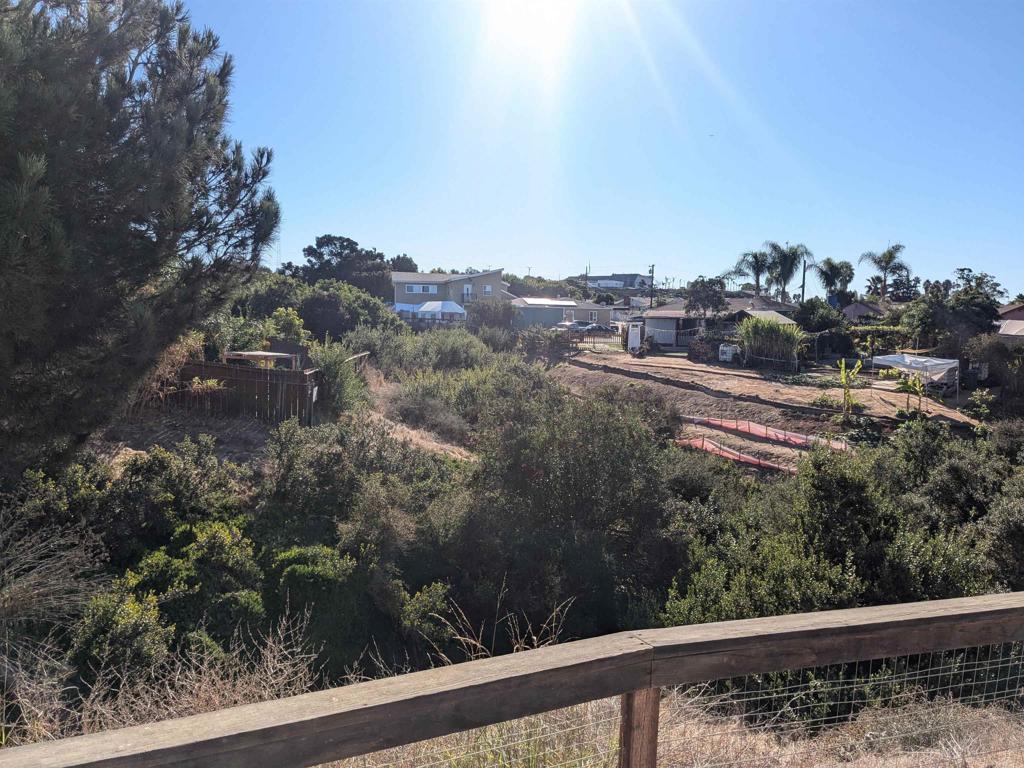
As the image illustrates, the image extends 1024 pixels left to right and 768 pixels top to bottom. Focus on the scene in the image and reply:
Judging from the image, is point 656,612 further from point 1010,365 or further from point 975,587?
point 1010,365

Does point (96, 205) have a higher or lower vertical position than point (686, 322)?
higher

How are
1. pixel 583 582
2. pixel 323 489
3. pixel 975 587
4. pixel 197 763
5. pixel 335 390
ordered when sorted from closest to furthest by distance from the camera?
pixel 197 763, pixel 975 587, pixel 583 582, pixel 323 489, pixel 335 390

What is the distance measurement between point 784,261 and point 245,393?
206 feet

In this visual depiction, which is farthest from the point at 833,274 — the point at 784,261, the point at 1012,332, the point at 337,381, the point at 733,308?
the point at 337,381

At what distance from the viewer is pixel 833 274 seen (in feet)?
228

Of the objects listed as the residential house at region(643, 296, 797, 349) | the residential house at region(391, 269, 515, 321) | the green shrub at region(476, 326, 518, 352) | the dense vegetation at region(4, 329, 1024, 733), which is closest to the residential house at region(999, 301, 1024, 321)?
the residential house at region(643, 296, 797, 349)

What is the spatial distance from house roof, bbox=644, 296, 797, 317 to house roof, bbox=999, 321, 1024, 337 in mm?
16439

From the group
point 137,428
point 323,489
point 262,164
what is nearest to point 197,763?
point 262,164

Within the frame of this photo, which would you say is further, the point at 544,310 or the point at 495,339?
the point at 544,310

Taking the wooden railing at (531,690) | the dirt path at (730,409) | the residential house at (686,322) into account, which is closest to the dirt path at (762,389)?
the dirt path at (730,409)

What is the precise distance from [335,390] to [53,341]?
29.8 ft

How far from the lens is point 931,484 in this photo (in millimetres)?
10609

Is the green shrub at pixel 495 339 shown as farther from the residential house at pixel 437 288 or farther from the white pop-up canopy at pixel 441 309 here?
the residential house at pixel 437 288

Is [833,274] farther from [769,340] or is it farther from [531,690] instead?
[531,690]
